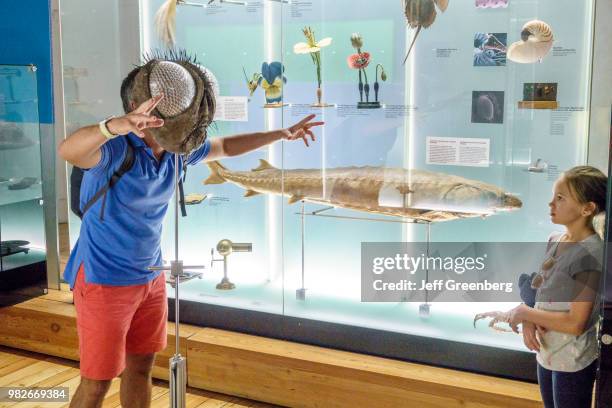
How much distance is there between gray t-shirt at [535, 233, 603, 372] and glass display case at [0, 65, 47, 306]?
2.97 meters

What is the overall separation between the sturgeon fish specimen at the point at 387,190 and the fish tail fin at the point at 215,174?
9 centimetres

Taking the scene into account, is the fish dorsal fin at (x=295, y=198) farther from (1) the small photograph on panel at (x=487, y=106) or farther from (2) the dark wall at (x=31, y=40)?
(2) the dark wall at (x=31, y=40)

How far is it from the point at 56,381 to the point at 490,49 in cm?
258

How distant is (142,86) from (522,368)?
6.48 ft

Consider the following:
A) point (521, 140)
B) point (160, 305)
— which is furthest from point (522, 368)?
point (160, 305)

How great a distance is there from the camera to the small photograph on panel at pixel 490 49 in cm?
289

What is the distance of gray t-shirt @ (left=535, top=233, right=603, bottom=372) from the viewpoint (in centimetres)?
211

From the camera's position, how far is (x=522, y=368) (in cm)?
295

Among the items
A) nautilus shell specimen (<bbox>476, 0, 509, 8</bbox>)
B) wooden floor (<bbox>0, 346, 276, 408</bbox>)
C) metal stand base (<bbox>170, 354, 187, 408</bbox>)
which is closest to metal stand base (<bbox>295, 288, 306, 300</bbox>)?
wooden floor (<bbox>0, 346, 276, 408</bbox>)

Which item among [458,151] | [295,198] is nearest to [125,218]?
[295,198]

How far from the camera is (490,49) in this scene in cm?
292

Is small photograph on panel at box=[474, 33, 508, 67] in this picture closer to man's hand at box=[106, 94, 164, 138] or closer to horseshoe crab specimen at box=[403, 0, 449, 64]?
horseshoe crab specimen at box=[403, 0, 449, 64]

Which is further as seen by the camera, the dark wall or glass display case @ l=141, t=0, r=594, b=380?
the dark wall

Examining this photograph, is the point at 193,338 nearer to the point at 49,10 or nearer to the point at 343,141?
the point at 343,141
